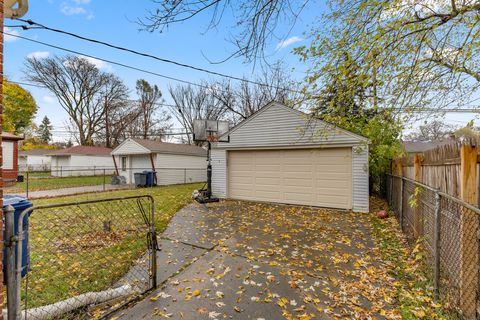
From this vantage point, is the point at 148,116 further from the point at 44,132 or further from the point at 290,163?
the point at 44,132

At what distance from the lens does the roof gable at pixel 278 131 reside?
27.3 ft

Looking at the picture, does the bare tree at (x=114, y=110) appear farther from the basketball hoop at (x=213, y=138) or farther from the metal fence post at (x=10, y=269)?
the metal fence post at (x=10, y=269)

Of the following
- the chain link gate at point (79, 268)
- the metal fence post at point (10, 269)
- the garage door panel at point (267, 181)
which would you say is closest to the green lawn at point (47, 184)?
the chain link gate at point (79, 268)

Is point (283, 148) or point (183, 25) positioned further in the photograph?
point (283, 148)

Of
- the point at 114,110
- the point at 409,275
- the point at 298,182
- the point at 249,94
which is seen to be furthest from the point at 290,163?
the point at 114,110

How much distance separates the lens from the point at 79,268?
3.88 metres

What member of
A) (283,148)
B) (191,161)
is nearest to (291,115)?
(283,148)

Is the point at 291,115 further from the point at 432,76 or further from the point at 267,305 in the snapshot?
the point at 267,305

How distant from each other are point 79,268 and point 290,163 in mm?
6975

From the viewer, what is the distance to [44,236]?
210 inches

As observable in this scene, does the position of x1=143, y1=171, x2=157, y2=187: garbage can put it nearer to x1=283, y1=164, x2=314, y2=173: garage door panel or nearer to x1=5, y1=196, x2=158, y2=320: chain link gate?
x1=5, y1=196, x2=158, y2=320: chain link gate

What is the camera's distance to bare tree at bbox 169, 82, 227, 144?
1081 inches

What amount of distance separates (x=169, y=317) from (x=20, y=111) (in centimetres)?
3862

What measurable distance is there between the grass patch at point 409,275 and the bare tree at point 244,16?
354 cm
